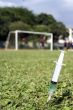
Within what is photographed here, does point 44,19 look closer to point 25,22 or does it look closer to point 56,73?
point 25,22

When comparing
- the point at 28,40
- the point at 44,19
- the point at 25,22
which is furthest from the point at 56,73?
the point at 44,19

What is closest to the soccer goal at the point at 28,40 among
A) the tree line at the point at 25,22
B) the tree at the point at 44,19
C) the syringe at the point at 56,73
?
the tree line at the point at 25,22

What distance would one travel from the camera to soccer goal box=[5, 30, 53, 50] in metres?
61.8

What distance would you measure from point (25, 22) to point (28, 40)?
72.1 ft

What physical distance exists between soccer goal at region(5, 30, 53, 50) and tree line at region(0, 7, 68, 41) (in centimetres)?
618

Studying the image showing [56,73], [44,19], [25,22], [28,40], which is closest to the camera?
[56,73]

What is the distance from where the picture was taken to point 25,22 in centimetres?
8694

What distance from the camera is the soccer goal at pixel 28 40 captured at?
203ft

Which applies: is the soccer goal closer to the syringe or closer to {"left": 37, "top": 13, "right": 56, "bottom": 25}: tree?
{"left": 37, "top": 13, "right": 56, "bottom": 25}: tree

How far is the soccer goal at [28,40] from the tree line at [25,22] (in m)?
6.18

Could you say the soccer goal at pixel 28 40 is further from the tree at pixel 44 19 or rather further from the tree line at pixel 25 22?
the tree at pixel 44 19

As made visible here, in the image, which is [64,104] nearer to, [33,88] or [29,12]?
[33,88]

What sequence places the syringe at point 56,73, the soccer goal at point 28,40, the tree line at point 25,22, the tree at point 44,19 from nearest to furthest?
1. the syringe at point 56,73
2. the soccer goal at point 28,40
3. the tree line at point 25,22
4. the tree at point 44,19

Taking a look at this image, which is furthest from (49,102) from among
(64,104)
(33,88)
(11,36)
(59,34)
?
(59,34)
